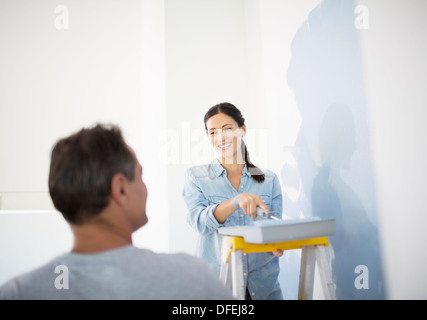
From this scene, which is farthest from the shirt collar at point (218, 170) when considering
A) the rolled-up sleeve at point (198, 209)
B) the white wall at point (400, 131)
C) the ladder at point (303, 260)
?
the white wall at point (400, 131)

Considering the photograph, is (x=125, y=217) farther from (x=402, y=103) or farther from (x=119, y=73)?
(x=119, y=73)

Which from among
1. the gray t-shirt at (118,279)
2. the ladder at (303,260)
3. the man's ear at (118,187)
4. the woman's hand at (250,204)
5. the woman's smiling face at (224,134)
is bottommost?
the ladder at (303,260)

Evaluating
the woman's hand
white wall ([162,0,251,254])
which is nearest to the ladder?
the woman's hand

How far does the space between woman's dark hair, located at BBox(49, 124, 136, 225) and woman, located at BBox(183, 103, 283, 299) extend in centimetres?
60

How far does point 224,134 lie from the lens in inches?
63.9

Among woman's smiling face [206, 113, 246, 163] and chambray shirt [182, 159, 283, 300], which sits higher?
woman's smiling face [206, 113, 246, 163]

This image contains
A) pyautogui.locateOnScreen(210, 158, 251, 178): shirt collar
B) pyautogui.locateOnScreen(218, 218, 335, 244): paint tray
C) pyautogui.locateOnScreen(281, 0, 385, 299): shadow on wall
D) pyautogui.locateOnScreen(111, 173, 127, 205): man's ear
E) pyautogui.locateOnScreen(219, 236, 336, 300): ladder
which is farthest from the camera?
pyautogui.locateOnScreen(210, 158, 251, 178): shirt collar

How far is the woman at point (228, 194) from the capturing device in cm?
138

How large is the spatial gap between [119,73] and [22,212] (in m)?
1.33

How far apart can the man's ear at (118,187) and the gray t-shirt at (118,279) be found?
0.37 feet

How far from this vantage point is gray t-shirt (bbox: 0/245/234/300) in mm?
593

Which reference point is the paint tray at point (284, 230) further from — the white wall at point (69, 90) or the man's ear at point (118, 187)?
the white wall at point (69, 90)

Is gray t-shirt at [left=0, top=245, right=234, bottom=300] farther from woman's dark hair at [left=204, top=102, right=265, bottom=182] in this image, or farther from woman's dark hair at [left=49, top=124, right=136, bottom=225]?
woman's dark hair at [left=204, top=102, right=265, bottom=182]
